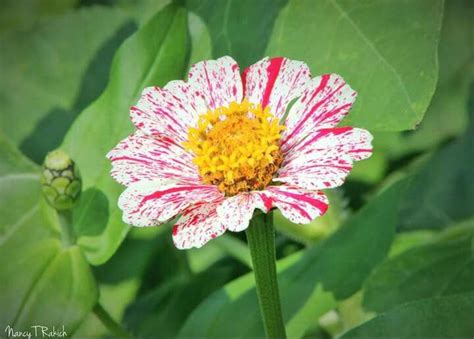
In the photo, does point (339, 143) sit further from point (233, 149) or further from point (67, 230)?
point (67, 230)

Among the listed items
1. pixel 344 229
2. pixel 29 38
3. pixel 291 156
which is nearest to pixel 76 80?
pixel 29 38

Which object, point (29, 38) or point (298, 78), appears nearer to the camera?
point (298, 78)

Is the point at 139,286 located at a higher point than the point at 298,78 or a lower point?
lower

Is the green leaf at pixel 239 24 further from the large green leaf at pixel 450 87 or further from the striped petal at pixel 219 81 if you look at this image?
the large green leaf at pixel 450 87

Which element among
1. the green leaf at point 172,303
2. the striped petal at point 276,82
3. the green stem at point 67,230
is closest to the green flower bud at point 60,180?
the green stem at point 67,230

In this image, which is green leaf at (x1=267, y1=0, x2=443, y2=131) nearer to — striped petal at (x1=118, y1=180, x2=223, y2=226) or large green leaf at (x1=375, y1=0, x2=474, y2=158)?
striped petal at (x1=118, y1=180, x2=223, y2=226)

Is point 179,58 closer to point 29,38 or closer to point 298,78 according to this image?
point 298,78
